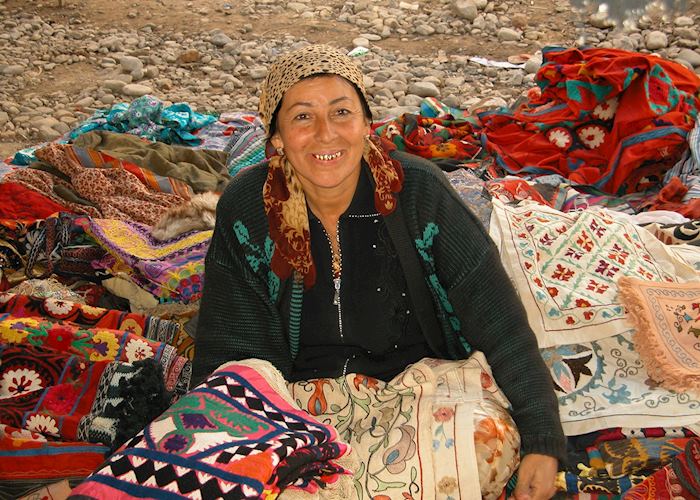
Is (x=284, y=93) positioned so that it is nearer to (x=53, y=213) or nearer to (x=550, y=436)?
(x=550, y=436)

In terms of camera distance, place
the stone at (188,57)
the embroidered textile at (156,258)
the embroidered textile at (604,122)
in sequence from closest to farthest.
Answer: the embroidered textile at (156,258)
the embroidered textile at (604,122)
the stone at (188,57)

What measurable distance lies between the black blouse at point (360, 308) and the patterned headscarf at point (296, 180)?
0.22ft

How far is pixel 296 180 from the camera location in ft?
7.29

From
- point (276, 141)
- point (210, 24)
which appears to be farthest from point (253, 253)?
point (210, 24)

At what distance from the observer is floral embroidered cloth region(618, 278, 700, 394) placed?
2.24 metres

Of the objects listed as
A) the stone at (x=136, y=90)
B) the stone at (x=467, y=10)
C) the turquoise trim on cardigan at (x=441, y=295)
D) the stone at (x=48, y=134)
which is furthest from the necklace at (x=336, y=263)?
the stone at (x=467, y=10)

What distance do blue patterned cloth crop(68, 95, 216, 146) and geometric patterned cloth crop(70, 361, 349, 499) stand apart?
9.56ft

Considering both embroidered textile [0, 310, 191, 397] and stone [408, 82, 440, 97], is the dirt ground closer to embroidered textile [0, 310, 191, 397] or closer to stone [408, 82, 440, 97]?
stone [408, 82, 440, 97]

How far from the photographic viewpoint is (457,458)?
2.00m

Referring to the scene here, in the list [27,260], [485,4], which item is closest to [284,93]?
[27,260]

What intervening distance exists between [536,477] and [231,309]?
998mm

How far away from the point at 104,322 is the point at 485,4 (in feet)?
19.4

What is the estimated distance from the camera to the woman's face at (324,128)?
6.89 ft

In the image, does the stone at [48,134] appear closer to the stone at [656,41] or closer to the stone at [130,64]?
the stone at [130,64]
